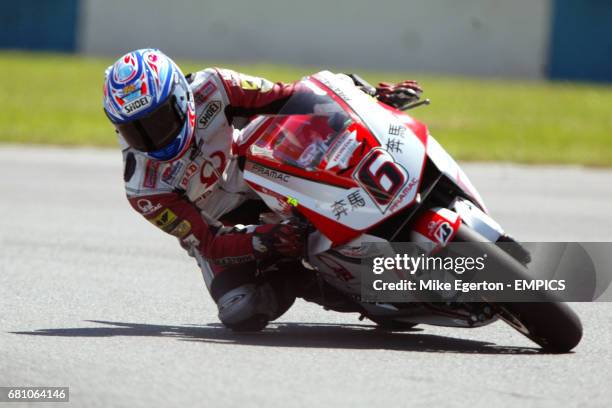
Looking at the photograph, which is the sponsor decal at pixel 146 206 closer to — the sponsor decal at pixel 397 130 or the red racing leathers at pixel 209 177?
the red racing leathers at pixel 209 177

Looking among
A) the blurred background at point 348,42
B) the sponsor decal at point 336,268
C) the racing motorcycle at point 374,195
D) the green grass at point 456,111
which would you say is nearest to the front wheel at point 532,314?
the racing motorcycle at point 374,195

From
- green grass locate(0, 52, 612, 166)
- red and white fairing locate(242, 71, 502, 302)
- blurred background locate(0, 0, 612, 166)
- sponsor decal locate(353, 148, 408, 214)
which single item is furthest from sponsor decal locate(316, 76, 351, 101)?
blurred background locate(0, 0, 612, 166)

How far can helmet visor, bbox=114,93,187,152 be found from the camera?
18.6 feet

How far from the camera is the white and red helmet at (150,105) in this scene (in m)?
5.66

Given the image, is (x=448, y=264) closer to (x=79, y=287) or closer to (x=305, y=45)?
(x=79, y=287)

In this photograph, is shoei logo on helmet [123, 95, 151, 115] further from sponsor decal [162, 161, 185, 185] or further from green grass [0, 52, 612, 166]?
green grass [0, 52, 612, 166]

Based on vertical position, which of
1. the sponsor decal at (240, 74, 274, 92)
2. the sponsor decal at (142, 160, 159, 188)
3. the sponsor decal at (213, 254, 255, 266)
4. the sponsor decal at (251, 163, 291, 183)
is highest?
the sponsor decal at (240, 74, 274, 92)

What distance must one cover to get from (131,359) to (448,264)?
1.47 meters

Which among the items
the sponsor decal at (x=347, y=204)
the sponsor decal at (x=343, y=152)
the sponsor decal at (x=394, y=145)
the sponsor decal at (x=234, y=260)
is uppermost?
the sponsor decal at (x=394, y=145)

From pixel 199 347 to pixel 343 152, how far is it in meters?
1.14

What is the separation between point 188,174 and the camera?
605 cm

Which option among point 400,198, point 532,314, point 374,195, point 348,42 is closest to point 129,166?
point 374,195

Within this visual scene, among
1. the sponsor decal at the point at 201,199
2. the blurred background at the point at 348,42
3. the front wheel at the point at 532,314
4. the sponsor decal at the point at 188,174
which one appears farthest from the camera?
the blurred background at the point at 348,42

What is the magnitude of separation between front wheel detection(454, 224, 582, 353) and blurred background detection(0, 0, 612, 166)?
681 inches
